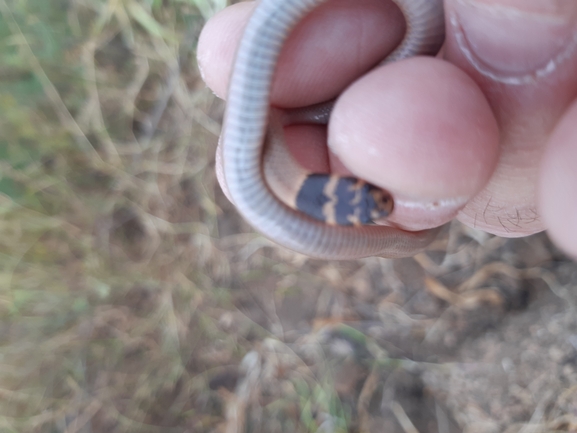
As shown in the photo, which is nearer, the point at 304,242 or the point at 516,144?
the point at 516,144

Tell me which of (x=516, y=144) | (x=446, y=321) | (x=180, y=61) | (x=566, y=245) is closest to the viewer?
(x=566, y=245)

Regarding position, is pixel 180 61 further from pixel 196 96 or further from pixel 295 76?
pixel 295 76

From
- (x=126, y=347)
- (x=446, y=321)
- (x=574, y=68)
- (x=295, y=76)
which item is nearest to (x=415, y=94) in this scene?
(x=574, y=68)

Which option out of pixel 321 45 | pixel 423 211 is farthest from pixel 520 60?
pixel 321 45

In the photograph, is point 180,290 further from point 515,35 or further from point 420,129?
point 515,35

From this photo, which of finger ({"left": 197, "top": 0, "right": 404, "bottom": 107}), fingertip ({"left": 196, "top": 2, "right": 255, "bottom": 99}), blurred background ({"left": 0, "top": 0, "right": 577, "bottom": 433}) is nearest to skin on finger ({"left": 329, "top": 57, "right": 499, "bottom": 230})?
finger ({"left": 197, "top": 0, "right": 404, "bottom": 107})
